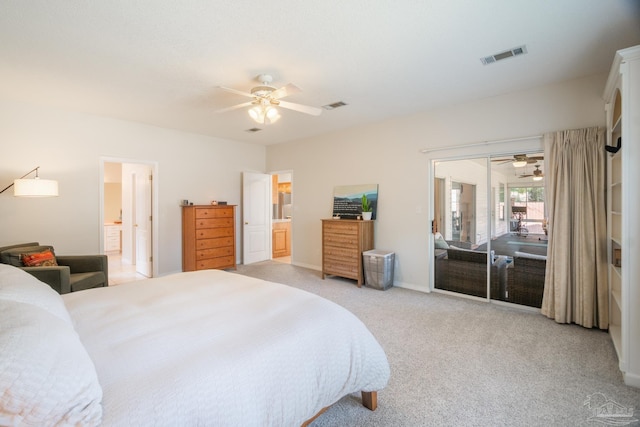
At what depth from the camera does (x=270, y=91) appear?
3.10 meters

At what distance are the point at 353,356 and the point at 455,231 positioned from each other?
343 centimetres

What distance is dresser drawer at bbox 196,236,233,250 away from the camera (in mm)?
5422

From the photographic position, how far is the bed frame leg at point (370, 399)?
191 cm

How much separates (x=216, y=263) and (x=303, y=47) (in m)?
4.29

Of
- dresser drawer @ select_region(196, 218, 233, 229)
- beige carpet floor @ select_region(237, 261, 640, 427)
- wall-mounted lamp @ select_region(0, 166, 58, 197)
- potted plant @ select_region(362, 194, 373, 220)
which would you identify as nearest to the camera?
beige carpet floor @ select_region(237, 261, 640, 427)

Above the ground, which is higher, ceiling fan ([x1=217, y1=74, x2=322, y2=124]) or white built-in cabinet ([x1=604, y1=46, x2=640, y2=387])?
ceiling fan ([x1=217, y1=74, x2=322, y2=124])

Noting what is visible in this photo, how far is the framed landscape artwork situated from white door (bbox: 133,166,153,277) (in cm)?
338

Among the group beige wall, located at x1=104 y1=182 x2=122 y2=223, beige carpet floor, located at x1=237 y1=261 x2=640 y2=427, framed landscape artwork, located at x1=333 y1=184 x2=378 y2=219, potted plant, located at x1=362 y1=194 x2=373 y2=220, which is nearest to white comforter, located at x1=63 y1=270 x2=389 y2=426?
beige carpet floor, located at x1=237 y1=261 x2=640 y2=427

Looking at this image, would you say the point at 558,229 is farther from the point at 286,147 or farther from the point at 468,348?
the point at 286,147

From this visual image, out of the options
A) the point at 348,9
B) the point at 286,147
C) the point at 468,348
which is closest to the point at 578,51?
the point at 348,9

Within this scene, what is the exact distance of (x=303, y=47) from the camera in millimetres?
2615

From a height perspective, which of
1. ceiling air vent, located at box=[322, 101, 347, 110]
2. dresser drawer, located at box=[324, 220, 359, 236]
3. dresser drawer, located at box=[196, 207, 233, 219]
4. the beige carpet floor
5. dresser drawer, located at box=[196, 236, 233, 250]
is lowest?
the beige carpet floor

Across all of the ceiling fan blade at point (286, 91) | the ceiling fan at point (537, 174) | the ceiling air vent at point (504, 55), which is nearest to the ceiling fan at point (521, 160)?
the ceiling fan at point (537, 174)

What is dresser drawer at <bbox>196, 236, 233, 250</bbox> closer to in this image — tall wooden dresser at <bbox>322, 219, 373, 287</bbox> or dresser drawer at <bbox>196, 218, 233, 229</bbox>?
dresser drawer at <bbox>196, 218, 233, 229</bbox>
